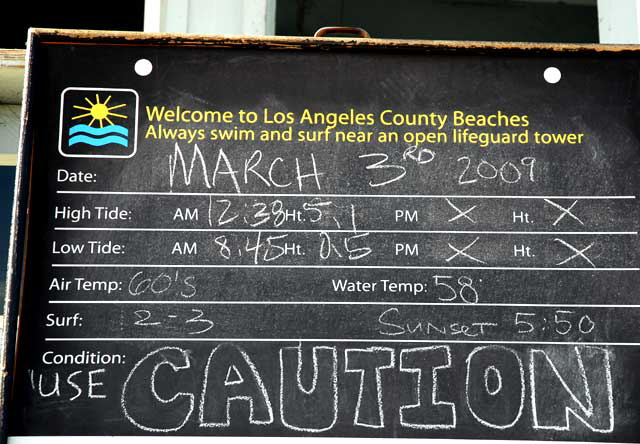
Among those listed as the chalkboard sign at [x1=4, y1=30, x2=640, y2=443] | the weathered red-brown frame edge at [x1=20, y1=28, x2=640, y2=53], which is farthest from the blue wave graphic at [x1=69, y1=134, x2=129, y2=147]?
the weathered red-brown frame edge at [x1=20, y1=28, x2=640, y2=53]

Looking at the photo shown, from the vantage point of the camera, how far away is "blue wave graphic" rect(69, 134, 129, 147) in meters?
2.33

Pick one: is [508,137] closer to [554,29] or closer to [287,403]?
[287,403]

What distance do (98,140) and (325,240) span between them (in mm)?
752

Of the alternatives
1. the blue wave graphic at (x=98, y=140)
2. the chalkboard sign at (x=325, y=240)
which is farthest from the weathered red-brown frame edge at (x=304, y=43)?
the blue wave graphic at (x=98, y=140)

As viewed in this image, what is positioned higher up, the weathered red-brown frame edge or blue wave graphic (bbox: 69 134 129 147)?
the weathered red-brown frame edge

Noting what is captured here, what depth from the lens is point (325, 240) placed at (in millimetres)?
2287

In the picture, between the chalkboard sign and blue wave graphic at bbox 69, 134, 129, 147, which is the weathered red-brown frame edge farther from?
blue wave graphic at bbox 69, 134, 129, 147

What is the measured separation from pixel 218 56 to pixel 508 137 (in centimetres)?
93

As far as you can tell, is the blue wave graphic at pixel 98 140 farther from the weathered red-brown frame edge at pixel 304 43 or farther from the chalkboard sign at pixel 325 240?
the weathered red-brown frame edge at pixel 304 43

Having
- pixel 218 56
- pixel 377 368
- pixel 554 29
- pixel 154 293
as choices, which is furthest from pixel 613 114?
pixel 554 29

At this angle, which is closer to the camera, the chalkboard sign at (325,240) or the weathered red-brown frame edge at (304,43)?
the chalkboard sign at (325,240)

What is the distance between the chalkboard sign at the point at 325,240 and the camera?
2.21 meters

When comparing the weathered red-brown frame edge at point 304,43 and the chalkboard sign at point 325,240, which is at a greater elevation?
the weathered red-brown frame edge at point 304,43

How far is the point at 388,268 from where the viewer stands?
7.45 ft
